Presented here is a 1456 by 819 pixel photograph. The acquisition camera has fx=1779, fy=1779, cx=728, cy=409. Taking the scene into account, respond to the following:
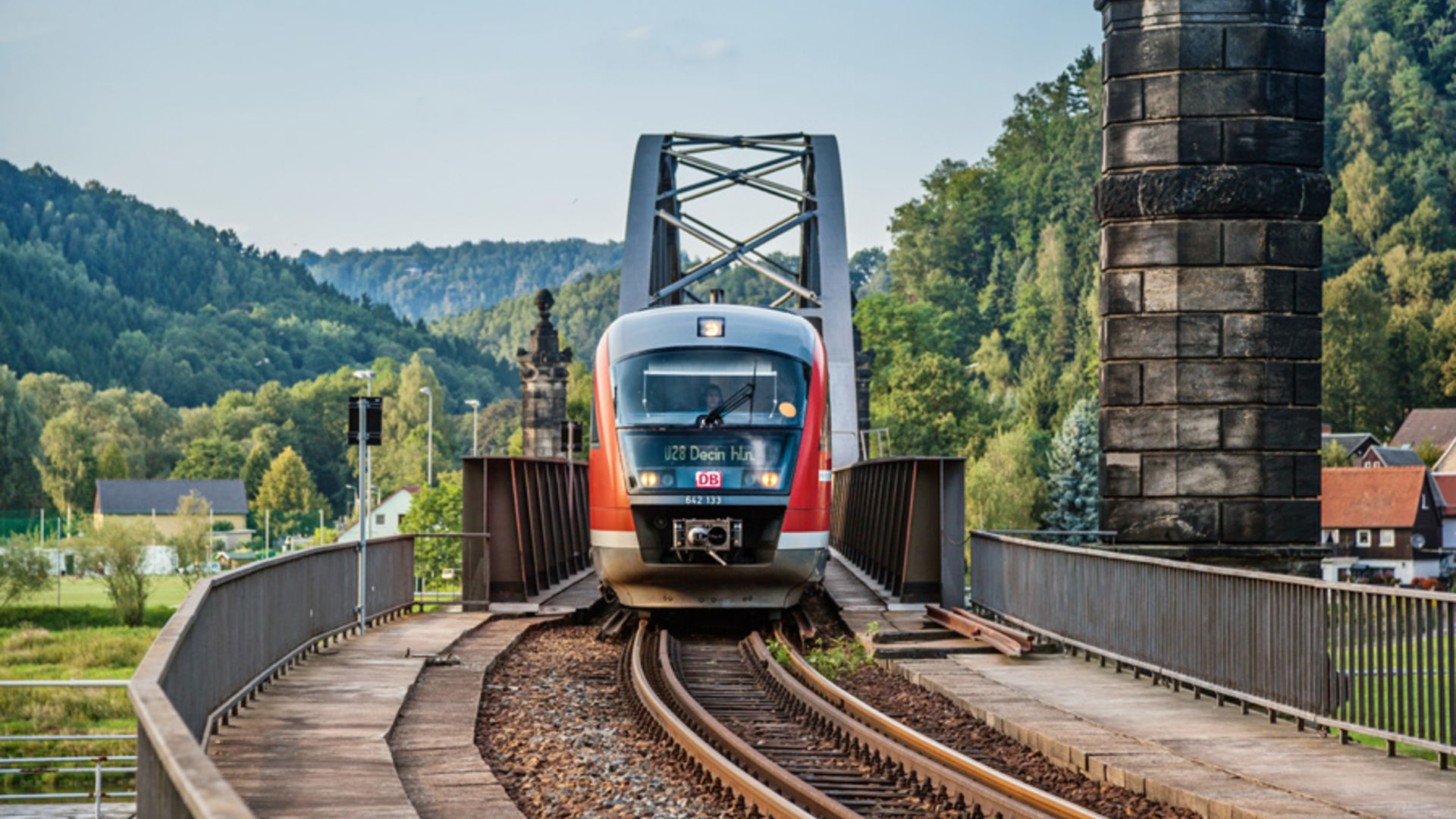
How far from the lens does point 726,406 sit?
1752cm

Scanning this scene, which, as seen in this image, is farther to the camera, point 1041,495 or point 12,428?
point 12,428

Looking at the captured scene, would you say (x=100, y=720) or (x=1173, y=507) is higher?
(x=1173, y=507)

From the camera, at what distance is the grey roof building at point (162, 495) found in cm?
14500

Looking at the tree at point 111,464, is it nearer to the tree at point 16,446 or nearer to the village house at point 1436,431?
the tree at point 16,446

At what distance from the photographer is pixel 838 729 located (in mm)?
11867

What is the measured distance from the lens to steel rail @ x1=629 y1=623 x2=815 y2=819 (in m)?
9.02

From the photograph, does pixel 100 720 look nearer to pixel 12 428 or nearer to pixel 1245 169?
pixel 1245 169

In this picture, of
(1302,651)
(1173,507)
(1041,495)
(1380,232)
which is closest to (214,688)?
(1302,651)

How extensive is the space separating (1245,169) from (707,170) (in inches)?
1138

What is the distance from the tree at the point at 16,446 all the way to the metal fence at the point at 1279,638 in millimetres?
116792

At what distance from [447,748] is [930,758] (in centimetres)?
296

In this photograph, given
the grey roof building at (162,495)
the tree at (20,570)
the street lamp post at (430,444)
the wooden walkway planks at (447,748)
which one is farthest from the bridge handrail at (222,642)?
the grey roof building at (162,495)

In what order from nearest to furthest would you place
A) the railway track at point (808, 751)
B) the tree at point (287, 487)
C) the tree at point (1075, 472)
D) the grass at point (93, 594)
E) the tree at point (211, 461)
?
the railway track at point (808, 751), the tree at point (1075, 472), the grass at point (93, 594), the tree at point (287, 487), the tree at point (211, 461)

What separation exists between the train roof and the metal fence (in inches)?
135
